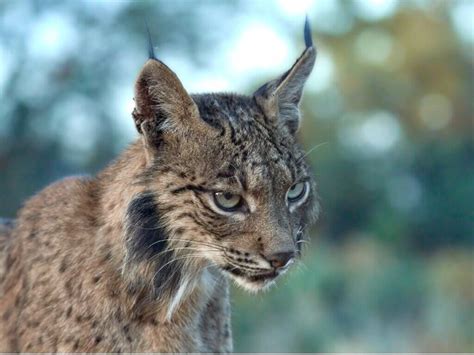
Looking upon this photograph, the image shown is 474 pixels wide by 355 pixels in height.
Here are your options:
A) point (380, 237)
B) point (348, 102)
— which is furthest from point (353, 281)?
point (348, 102)

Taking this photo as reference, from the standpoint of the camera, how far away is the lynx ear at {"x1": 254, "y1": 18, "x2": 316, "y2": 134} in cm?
565

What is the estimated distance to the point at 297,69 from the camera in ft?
18.6

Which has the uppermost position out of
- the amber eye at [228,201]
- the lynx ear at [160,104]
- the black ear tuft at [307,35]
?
the black ear tuft at [307,35]

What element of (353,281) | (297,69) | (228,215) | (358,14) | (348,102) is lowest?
(353,281)

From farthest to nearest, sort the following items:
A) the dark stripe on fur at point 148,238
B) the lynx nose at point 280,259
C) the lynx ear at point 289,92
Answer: the lynx ear at point 289,92, the dark stripe on fur at point 148,238, the lynx nose at point 280,259

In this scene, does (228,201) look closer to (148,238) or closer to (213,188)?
(213,188)

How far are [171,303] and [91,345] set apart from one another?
0.46m

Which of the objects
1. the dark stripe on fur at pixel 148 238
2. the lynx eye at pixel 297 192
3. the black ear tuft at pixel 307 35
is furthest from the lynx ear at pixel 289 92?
the dark stripe on fur at pixel 148 238

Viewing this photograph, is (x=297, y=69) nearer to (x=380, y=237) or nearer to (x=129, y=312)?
(x=129, y=312)

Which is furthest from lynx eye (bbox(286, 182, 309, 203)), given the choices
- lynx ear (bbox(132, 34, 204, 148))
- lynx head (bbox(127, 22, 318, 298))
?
lynx ear (bbox(132, 34, 204, 148))

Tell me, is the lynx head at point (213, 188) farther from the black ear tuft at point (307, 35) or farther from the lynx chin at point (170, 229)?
the black ear tuft at point (307, 35)

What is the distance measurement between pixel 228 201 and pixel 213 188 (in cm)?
10

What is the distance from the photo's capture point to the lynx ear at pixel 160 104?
5.18 metres

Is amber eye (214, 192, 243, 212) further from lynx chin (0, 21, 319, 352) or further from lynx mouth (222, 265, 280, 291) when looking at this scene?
lynx mouth (222, 265, 280, 291)
